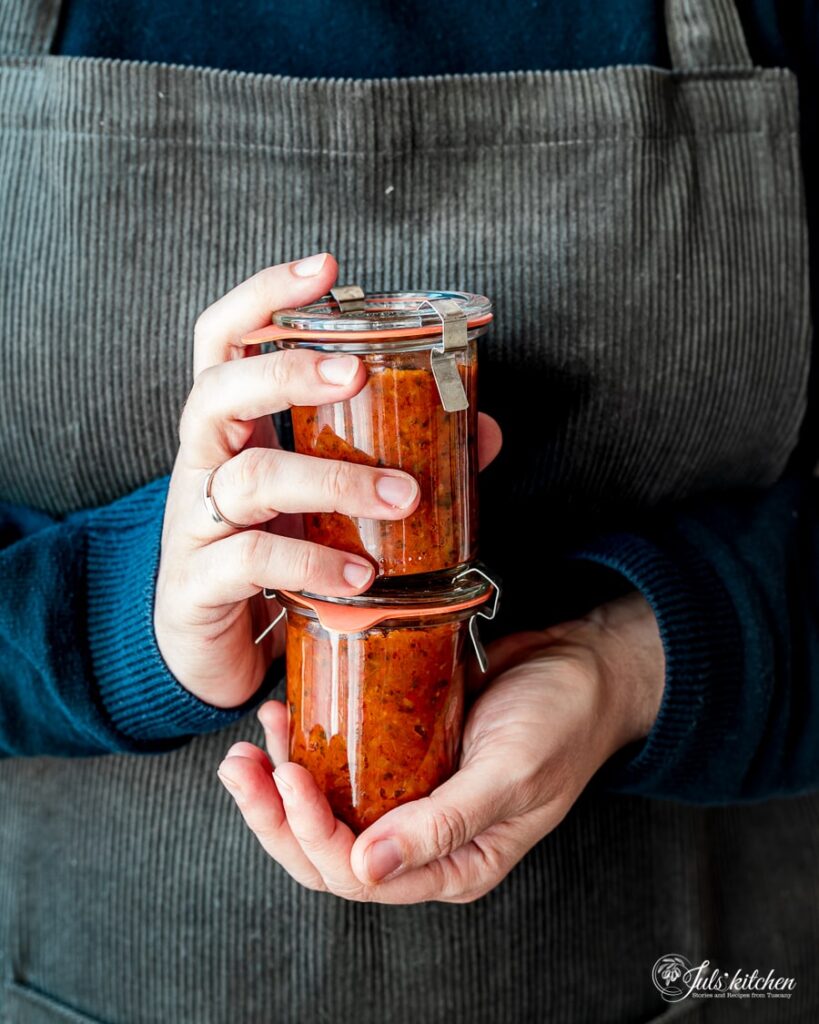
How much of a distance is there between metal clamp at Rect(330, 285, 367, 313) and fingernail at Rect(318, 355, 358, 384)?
0.10m

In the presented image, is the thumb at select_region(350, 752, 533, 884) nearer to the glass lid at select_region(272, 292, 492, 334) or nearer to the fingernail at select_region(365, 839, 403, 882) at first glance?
the fingernail at select_region(365, 839, 403, 882)

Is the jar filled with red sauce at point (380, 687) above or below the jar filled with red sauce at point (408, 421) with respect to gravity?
below

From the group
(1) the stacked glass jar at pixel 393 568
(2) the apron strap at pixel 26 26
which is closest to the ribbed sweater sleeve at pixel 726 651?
(1) the stacked glass jar at pixel 393 568

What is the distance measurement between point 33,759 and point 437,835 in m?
0.45

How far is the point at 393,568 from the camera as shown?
565 mm

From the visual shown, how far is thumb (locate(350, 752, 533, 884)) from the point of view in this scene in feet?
1.91

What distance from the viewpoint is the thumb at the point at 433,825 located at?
0.58m

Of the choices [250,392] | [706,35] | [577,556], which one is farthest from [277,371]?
[706,35]

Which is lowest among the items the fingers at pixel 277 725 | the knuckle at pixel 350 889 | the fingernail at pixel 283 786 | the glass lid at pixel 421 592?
the knuckle at pixel 350 889

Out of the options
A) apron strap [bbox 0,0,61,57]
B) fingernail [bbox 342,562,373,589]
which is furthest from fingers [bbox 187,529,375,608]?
apron strap [bbox 0,0,61,57]

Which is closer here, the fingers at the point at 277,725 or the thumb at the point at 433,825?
the thumb at the point at 433,825

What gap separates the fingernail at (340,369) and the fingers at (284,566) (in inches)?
3.7

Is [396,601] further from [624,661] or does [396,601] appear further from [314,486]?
[624,661]

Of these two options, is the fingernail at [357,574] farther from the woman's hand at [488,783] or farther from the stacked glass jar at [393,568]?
the woman's hand at [488,783]
